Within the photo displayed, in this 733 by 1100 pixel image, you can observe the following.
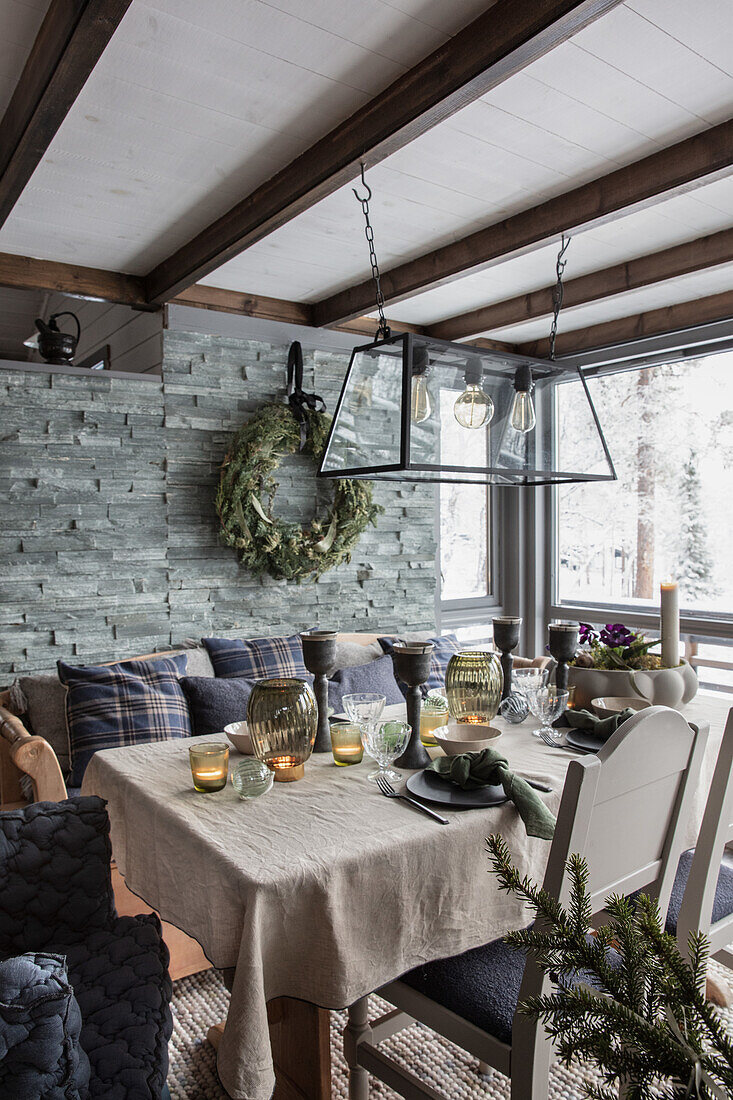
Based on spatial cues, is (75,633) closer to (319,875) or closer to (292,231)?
(292,231)

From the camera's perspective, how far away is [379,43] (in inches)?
66.2

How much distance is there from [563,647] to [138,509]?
1.83 m

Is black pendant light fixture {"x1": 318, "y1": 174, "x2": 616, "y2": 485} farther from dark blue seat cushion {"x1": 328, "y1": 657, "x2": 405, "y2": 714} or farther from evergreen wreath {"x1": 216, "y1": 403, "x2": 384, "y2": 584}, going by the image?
evergreen wreath {"x1": 216, "y1": 403, "x2": 384, "y2": 584}

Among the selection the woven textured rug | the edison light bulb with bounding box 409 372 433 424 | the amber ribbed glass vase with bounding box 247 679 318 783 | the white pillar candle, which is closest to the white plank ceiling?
the edison light bulb with bounding box 409 372 433 424

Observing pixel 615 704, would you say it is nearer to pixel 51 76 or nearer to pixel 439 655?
pixel 439 655

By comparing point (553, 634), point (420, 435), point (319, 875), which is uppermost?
point (420, 435)

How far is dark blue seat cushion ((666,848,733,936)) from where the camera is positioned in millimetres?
1652

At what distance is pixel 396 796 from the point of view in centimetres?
162

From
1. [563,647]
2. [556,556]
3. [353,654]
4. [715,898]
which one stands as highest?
[556,556]

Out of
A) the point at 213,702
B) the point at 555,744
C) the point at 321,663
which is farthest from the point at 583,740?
the point at 213,702

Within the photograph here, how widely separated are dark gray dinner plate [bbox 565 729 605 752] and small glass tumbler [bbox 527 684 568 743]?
5 cm

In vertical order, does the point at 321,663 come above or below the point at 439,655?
above

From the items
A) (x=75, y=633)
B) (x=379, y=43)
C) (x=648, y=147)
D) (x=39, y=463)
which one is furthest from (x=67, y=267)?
(x=648, y=147)

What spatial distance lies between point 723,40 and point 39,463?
2.51 m
